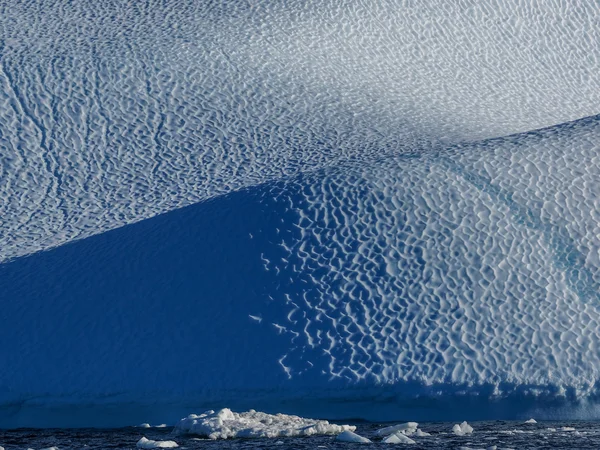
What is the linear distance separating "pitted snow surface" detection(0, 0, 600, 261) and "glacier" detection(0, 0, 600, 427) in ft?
0.07

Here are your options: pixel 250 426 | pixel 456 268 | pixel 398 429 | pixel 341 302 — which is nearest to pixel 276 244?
pixel 341 302

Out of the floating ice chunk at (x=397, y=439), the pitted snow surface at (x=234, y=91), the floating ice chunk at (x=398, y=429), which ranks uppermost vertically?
the pitted snow surface at (x=234, y=91)

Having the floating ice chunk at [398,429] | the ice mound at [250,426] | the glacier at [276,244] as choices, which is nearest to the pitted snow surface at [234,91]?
the glacier at [276,244]

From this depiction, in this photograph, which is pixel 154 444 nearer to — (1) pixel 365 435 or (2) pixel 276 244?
(1) pixel 365 435

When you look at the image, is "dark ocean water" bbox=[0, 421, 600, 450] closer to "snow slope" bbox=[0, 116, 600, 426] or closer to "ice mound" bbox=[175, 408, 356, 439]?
"ice mound" bbox=[175, 408, 356, 439]

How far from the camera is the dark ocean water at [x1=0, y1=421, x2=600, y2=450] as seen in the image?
8.36 ft

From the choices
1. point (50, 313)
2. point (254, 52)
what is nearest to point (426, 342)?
point (50, 313)

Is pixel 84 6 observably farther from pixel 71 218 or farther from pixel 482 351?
pixel 482 351

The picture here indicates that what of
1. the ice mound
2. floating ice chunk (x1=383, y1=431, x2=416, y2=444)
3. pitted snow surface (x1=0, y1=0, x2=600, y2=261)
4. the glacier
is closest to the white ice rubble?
floating ice chunk (x1=383, y1=431, x2=416, y2=444)

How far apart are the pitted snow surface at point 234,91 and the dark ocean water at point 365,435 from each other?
5.07 ft

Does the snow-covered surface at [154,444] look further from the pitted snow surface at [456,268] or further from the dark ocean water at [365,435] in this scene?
the pitted snow surface at [456,268]

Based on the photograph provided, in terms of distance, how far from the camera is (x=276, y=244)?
3.70 metres

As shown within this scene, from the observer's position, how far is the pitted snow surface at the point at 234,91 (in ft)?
16.3

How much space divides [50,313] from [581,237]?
211 cm
